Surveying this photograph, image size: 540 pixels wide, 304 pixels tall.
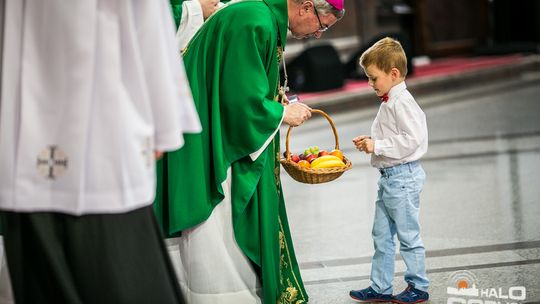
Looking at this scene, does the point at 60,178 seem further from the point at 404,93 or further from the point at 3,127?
the point at 404,93

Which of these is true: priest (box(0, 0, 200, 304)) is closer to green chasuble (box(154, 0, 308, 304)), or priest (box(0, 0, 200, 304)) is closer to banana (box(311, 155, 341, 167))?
green chasuble (box(154, 0, 308, 304))

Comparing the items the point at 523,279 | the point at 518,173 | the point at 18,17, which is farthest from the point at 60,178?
the point at 518,173

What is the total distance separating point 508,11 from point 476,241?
11.5 metres

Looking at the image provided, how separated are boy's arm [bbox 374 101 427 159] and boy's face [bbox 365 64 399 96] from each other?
103 mm

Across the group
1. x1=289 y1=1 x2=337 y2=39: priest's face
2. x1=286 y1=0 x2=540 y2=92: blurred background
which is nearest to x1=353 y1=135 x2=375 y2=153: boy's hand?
x1=289 y1=1 x2=337 y2=39: priest's face

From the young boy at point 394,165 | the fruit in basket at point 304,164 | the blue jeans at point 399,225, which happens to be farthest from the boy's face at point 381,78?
the fruit in basket at point 304,164

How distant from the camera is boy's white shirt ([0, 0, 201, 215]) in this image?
280 centimetres

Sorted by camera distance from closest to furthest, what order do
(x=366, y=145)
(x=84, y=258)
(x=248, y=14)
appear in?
(x=84, y=258)
(x=248, y=14)
(x=366, y=145)

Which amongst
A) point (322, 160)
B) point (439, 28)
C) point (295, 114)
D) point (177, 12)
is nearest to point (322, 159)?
point (322, 160)

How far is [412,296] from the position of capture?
175 inches

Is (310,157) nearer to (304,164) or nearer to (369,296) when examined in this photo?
(304,164)

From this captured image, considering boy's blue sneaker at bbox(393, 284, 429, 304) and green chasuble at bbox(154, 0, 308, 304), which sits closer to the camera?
green chasuble at bbox(154, 0, 308, 304)

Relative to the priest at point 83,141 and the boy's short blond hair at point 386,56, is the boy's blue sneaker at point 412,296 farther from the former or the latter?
the priest at point 83,141

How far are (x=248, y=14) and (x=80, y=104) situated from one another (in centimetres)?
146
